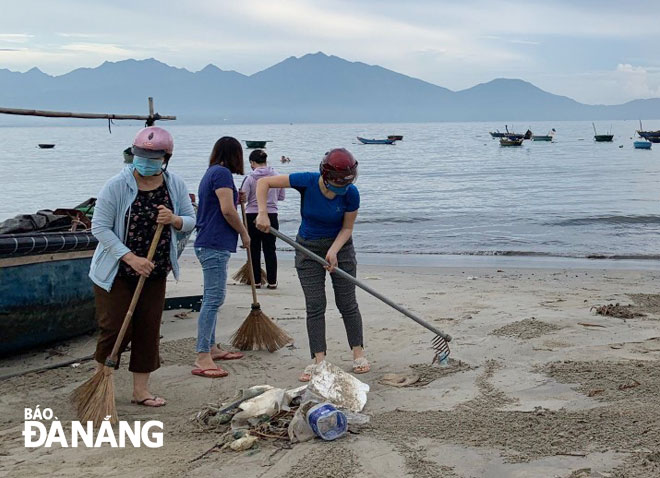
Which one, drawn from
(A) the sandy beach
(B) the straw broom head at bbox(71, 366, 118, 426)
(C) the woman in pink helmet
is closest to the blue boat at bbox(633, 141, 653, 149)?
(A) the sandy beach

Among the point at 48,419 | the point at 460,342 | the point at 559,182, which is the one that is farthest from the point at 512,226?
the point at 559,182

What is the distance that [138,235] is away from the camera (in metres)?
5.04

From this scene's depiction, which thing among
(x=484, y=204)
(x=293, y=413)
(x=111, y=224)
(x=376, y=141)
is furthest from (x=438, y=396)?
(x=376, y=141)

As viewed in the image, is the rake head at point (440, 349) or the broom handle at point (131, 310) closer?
the broom handle at point (131, 310)

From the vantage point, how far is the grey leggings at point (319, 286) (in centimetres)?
582

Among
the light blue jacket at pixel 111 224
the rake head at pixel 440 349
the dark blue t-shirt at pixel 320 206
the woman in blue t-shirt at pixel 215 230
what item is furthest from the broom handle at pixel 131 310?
the rake head at pixel 440 349

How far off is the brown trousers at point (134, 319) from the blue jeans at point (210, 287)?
28.9 inches

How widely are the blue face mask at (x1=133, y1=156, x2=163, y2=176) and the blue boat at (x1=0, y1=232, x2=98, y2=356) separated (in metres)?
1.83

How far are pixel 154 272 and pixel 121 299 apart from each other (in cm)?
26

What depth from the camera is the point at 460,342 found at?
6875 millimetres

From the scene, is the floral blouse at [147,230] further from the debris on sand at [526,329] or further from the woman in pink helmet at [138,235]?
the debris on sand at [526,329]

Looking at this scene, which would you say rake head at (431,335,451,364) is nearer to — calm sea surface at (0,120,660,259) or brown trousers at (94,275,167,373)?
brown trousers at (94,275,167,373)

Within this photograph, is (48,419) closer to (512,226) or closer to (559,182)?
(512,226)

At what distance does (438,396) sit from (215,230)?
77.6 inches
